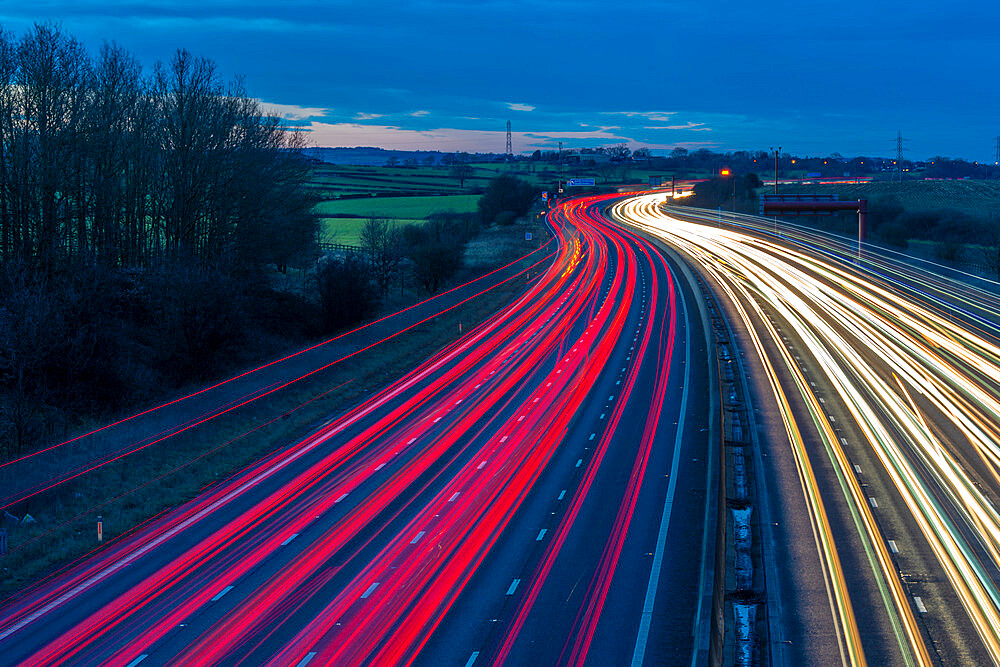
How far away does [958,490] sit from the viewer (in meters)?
22.5

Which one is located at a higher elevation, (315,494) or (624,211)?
(624,211)

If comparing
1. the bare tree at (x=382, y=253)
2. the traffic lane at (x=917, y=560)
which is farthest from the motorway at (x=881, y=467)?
the bare tree at (x=382, y=253)

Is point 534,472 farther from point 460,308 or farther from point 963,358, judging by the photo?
point 460,308

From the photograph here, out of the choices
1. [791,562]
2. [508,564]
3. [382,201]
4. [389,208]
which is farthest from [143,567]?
[382,201]

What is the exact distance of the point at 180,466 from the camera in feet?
87.2

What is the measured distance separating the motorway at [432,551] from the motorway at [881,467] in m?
2.27

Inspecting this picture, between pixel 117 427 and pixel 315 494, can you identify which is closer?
pixel 315 494

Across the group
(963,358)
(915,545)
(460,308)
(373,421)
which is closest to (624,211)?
(460,308)

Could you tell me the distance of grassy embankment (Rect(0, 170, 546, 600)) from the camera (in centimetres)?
2044

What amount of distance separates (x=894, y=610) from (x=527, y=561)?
7197 millimetres

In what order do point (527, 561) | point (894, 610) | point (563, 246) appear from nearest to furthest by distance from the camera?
point (894, 610) < point (527, 561) < point (563, 246)

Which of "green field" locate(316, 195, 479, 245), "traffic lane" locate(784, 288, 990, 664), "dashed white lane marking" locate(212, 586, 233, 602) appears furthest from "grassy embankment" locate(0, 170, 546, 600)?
"green field" locate(316, 195, 479, 245)

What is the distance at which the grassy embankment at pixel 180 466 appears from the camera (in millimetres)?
20438

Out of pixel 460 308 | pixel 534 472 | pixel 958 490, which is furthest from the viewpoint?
pixel 460 308
